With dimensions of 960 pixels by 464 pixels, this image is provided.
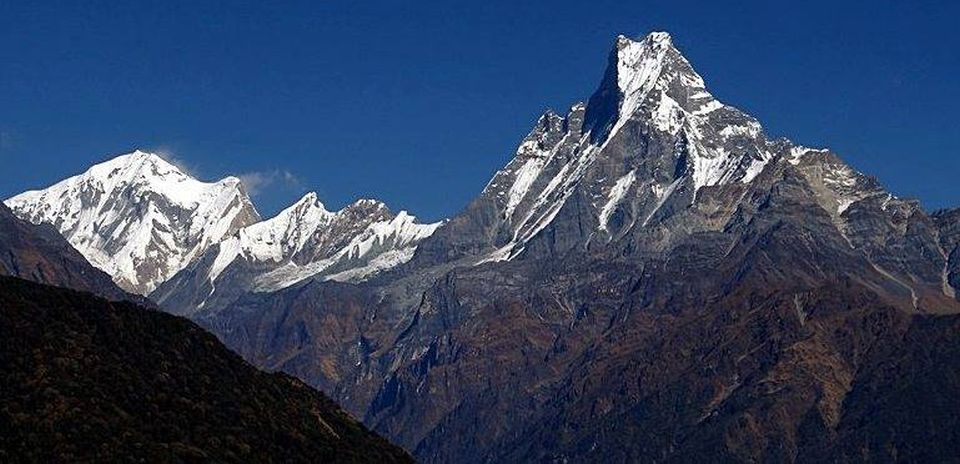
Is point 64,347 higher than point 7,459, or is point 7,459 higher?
point 64,347

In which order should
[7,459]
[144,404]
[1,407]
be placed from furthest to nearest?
[144,404] → [1,407] → [7,459]

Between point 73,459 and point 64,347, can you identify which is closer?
point 73,459

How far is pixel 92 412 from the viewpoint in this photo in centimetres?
18438

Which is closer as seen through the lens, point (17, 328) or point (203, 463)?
point (203, 463)

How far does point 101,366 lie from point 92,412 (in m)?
14.0

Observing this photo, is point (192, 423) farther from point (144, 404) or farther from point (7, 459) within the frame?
point (7, 459)

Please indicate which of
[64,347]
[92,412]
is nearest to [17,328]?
[64,347]

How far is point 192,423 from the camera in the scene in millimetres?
196000

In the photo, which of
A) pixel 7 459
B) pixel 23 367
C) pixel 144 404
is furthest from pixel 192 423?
pixel 7 459

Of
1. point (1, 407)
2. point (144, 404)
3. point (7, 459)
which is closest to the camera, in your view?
point (7, 459)

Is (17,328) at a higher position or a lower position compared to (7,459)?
higher

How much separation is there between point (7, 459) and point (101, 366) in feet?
102

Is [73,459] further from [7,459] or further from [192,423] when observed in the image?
[192,423]

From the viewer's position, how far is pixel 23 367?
625 feet
